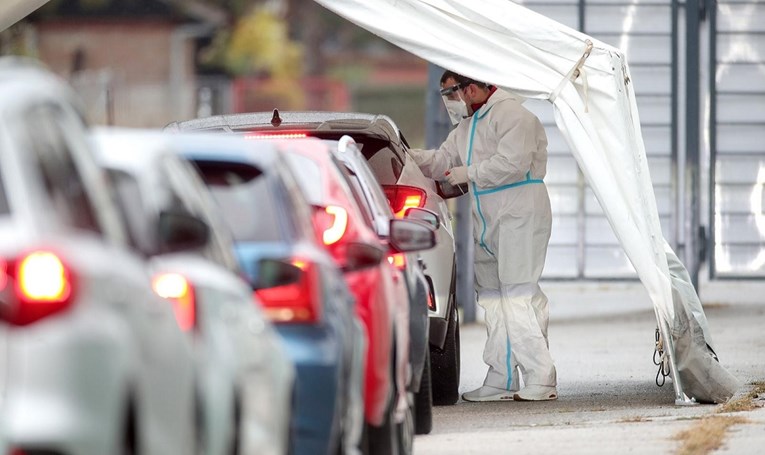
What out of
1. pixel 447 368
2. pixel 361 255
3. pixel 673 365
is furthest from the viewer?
pixel 447 368

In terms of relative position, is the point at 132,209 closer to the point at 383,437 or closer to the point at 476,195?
the point at 383,437

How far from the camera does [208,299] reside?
6340mm

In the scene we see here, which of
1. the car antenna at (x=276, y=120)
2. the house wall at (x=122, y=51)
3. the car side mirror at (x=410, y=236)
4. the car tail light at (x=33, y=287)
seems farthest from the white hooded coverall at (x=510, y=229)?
the house wall at (x=122, y=51)

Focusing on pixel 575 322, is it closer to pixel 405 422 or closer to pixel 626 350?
pixel 626 350

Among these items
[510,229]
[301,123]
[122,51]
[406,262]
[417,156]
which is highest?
[122,51]

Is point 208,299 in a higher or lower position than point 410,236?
lower

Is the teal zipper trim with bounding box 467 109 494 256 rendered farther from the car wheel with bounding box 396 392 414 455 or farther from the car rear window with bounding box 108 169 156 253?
the car rear window with bounding box 108 169 156 253

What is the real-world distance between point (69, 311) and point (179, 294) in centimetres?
111

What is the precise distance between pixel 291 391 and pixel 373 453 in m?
1.90

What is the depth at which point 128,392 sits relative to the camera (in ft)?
17.4

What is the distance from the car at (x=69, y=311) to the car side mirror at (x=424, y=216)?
619cm

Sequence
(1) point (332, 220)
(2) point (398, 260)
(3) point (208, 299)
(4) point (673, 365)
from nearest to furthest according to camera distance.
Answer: (3) point (208, 299) → (1) point (332, 220) → (2) point (398, 260) → (4) point (673, 365)

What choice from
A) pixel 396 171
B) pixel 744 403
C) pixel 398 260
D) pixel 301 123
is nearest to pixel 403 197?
pixel 396 171

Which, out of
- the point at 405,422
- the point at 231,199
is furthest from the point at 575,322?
the point at 231,199
